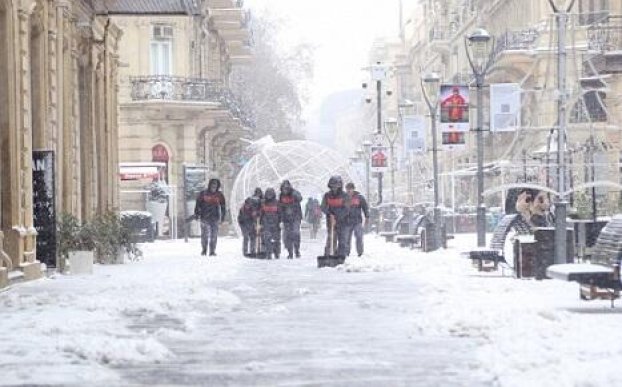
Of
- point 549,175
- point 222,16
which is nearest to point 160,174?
point 222,16

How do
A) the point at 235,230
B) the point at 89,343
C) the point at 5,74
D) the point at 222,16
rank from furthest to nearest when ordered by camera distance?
the point at 222,16 < the point at 235,230 < the point at 5,74 < the point at 89,343

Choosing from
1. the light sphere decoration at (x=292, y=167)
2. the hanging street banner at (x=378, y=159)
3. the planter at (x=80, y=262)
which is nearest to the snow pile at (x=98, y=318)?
the planter at (x=80, y=262)

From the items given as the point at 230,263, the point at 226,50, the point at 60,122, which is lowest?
the point at 230,263

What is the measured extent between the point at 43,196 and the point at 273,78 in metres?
56.4

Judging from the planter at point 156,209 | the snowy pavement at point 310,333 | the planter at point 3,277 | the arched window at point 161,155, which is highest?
the arched window at point 161,155

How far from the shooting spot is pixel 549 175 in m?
30.7

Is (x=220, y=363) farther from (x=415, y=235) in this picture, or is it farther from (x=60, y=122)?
(x=415, y=235)

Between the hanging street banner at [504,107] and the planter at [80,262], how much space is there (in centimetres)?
943

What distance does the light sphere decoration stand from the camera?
53.3m

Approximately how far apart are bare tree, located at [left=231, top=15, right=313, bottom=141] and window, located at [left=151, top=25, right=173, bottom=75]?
24784mm

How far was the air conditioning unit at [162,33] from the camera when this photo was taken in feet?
163

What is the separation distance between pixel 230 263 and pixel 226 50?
3997 centimetres

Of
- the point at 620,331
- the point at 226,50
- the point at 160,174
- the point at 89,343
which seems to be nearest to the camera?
the point at 89,343

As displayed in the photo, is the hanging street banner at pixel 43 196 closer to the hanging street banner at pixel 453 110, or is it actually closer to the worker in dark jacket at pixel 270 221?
the worker in dark jacket at pixel 270 221
